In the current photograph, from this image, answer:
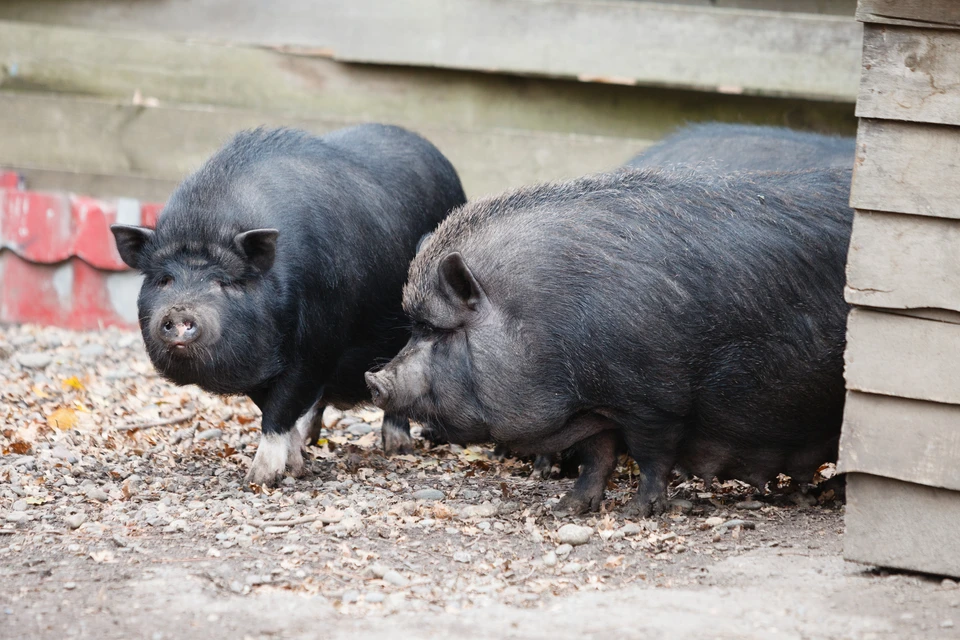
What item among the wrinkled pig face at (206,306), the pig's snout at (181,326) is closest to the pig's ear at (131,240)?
the wrinkled pig face at (206,306)

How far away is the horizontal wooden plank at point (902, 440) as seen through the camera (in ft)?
13.0

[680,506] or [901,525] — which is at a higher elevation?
[901,525]

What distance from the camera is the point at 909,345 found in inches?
157

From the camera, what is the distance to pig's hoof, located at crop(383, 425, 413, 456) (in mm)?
6273

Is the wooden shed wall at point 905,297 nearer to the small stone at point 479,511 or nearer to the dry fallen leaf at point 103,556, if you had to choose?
the small stone at point 479,511

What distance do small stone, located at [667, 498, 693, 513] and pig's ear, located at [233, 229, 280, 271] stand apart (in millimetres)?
1986

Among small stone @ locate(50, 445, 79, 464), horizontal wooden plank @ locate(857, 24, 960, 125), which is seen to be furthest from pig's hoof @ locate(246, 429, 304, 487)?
horizontal wooden plank @ locate(857, 24, 960, 125)

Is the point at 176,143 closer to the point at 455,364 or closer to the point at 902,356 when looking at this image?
the point at 455,364

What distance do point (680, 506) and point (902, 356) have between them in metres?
1.39

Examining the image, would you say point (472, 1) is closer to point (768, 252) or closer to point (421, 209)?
point (421, 209)

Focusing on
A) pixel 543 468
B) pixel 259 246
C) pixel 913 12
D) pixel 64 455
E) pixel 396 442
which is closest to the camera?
pixel 913 12

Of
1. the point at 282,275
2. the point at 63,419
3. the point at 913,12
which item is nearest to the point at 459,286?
the point at 282,275

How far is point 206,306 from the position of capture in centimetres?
514

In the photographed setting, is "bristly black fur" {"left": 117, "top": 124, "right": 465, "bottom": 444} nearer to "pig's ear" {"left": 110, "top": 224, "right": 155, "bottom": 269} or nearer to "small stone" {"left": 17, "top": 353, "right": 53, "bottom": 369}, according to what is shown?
"pig's ear" {"left": 110, "top": 224, "right": 155, "bottom": 269}
